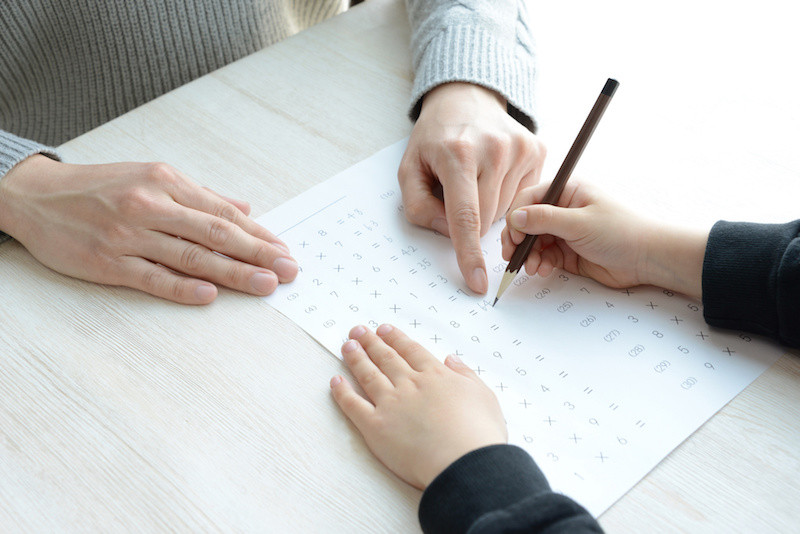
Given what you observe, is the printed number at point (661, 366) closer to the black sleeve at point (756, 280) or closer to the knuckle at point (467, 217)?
the black sleeve at point (756, 280)

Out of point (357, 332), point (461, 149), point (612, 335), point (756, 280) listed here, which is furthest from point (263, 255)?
point (756, 280)

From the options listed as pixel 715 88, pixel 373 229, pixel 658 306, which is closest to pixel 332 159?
pixel 373 229

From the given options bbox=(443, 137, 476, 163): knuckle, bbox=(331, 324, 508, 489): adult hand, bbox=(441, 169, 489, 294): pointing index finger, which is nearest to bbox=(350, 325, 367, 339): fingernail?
bbox=(331, 324, 508, 489): adult hand

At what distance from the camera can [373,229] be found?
0.67m

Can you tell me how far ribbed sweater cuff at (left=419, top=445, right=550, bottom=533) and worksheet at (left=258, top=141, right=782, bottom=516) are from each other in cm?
4

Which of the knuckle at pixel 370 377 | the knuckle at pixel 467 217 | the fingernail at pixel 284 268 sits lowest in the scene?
the knuckle at pixel 370 377

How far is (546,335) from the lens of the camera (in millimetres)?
562

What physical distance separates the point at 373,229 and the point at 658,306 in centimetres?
29

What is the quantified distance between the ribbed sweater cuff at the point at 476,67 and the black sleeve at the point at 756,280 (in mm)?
288

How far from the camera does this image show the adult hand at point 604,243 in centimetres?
59

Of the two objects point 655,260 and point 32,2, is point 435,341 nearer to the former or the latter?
point 655,260

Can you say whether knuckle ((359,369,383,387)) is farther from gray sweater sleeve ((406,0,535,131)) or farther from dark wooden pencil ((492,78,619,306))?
gray sweater sleeve ((406,0,535,131))

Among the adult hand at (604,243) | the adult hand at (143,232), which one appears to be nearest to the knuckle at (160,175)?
the adult hand at (143,232)

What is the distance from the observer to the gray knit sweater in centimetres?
79
